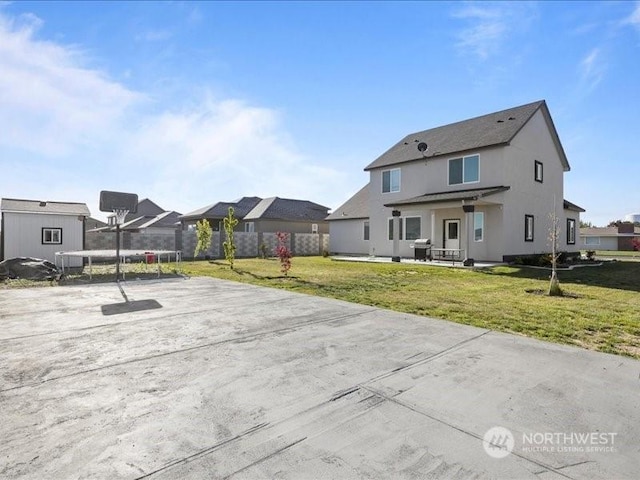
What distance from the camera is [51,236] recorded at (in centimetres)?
1614

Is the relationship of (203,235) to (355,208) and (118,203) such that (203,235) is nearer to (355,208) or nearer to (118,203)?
(118,203)

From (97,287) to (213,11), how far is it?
884 cm

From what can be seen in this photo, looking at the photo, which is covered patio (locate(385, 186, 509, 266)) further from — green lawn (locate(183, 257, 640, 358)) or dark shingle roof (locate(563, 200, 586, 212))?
dark shingle roof (locate(563, 200, 586, 212))

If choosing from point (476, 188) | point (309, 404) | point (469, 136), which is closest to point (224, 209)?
point (469, 136)

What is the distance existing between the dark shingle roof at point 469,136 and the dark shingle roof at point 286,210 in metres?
11.4

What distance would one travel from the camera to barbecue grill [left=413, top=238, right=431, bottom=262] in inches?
723

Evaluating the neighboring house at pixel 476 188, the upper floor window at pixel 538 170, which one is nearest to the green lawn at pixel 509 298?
the neighboring house at pixel 476 188

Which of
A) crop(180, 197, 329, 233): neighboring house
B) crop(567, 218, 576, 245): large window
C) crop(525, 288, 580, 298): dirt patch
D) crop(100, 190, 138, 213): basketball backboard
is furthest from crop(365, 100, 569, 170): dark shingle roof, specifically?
crop(100, 190, 138, 213): basketball backboard

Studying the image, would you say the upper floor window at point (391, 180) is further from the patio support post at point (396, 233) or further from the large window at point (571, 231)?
the large window at point (571, 231)

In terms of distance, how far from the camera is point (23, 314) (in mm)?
6660

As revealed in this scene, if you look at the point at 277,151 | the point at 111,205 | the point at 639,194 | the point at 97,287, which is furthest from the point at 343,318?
the point at 639,194

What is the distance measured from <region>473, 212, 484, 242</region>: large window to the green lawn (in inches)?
137

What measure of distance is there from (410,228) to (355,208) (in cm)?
697

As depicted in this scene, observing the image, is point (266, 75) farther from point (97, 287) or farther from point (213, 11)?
point (97, 287)
